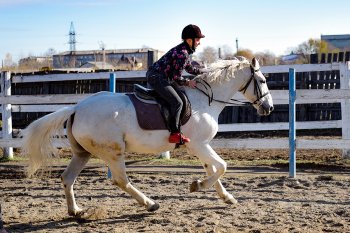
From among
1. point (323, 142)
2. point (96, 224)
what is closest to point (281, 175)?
point (323, 142)

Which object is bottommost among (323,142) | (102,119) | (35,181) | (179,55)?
(35,181)

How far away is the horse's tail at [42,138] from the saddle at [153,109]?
2.78 feet

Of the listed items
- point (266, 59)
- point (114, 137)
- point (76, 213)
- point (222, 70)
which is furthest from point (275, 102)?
point (266, 59)

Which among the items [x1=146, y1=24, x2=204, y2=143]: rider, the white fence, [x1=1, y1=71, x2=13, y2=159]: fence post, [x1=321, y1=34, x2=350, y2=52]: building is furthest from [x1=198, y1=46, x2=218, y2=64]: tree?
[x1=321, y1=34, x2=350, y2=52]: building

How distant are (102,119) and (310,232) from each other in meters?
2.79

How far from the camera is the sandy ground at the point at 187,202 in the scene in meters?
6.55

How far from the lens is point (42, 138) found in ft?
24.2

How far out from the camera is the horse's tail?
734 cm

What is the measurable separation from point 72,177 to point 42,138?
0.63 metres

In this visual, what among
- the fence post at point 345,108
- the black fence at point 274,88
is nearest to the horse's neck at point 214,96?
the fence post at point 345,108

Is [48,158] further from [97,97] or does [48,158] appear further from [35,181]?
[35,181]

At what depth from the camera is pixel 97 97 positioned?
7.40 m

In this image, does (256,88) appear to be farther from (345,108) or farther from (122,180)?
(345,108)

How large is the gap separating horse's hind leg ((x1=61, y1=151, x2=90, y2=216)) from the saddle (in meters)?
0.94
